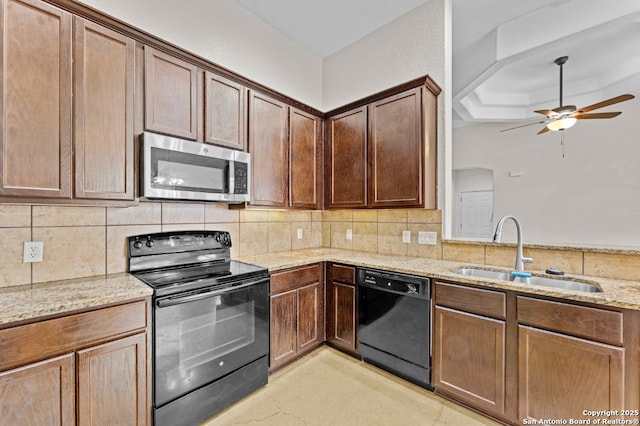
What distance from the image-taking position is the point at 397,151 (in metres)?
2.51

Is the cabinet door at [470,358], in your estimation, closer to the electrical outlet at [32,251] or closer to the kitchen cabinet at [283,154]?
the kitchen cabinet at [283,154]

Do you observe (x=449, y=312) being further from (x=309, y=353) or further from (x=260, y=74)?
(x=260, y=74)

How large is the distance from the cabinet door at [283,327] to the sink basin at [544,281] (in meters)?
1.34

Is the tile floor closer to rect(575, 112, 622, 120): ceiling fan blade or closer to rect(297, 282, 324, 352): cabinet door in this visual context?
rect(297, 282, 324, 352): cabinet door

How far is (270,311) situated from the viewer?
7.23 ft

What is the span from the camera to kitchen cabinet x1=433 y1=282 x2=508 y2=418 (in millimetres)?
1744

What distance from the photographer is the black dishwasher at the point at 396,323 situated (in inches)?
81.2

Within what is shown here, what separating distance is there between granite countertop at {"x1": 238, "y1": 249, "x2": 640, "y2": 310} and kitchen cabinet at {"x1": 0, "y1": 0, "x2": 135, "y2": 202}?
4.07 ft

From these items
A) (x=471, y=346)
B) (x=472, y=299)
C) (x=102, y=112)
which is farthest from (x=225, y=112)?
(x=471, y=346)

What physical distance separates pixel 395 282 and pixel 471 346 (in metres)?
0.63

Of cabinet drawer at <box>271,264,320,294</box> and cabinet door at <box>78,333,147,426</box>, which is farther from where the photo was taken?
cabinet drawer at <box>271,264,320,294</box>

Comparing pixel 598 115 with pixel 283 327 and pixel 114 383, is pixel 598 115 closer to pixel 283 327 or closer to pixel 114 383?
pixel 283 327

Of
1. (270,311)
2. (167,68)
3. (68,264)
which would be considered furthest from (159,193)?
(270,311)

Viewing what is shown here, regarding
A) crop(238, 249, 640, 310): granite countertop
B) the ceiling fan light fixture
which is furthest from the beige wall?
the ceiling fan light fixture
